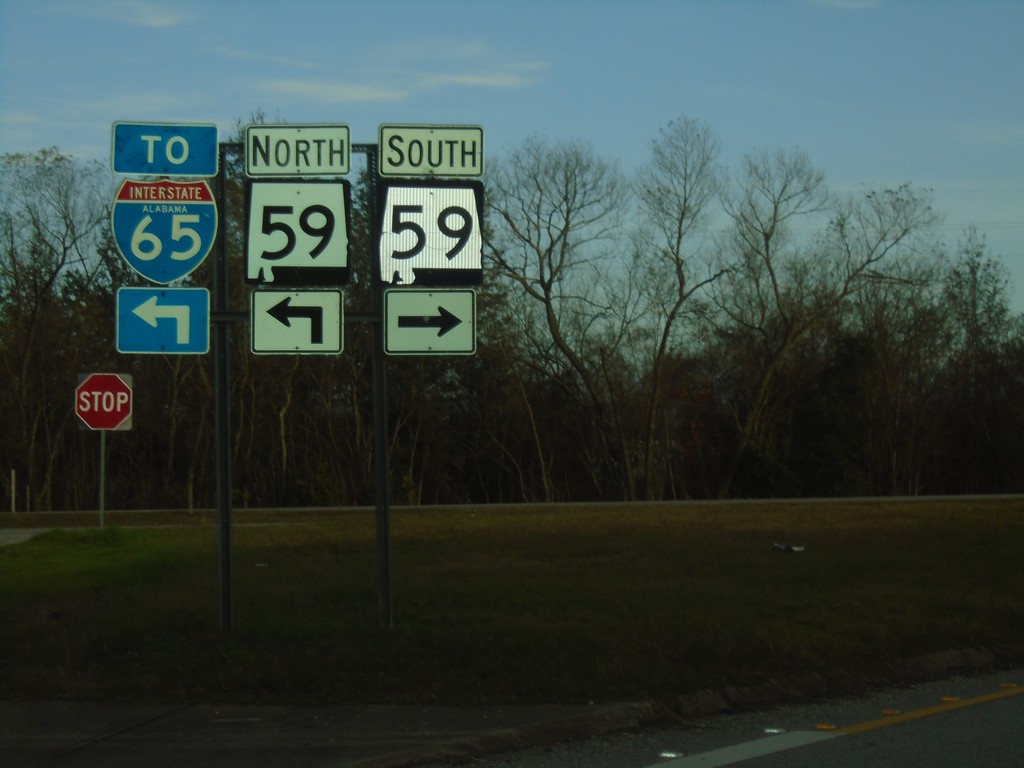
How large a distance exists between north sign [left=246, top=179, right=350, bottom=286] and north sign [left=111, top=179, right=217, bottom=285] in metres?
0.40

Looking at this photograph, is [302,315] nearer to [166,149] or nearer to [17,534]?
[166,149]

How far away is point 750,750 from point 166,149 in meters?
6.76

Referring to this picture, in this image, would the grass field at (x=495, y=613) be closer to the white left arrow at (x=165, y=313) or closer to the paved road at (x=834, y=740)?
the paved road at (x=834, y=740)

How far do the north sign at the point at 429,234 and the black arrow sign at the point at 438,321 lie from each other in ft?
1.07

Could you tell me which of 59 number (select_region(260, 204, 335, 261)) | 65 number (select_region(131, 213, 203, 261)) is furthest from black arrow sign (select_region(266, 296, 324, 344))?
65 number (select_region(131, 213, 203, 261))

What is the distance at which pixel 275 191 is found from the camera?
32.8 feet

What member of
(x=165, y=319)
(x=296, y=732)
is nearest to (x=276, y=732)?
(x=296, y=732)

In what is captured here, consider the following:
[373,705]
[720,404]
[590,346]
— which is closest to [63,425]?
[590,346]

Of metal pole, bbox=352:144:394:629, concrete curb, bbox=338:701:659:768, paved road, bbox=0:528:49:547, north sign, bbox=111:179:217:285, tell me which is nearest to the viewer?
concrete curb, bbox=338:701:659:768

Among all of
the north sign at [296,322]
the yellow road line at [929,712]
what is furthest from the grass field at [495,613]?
the north sign at [296,322]

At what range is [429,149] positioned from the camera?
10164mm

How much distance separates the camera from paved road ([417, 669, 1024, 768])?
6598mm

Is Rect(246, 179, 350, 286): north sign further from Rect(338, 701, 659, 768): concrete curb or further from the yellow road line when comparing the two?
the yellow road line

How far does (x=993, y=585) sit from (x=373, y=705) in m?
8.33
